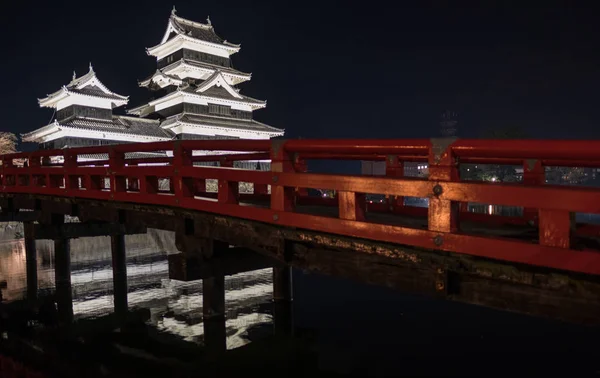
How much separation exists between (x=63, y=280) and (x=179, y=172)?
854 centimetres

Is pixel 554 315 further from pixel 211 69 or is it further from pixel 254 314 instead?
pixel 211 69

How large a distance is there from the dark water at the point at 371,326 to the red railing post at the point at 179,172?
3281 millimetres

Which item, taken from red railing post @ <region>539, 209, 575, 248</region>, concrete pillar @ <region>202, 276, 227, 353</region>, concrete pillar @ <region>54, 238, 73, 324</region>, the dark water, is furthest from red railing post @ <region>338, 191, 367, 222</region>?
concrete pillar @ <region>54, 238, 73, 324</region>

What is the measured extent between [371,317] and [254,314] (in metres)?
2.61

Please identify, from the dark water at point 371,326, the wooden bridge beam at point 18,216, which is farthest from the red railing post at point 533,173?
the wooden bridge beam at point 18,216

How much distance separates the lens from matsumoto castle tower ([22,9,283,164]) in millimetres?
33344

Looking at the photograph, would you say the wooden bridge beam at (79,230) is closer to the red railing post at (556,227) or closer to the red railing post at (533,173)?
the red railing post at (533,173)

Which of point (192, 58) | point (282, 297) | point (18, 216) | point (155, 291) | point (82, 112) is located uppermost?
point (192, 58)

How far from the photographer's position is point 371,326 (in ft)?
29.7

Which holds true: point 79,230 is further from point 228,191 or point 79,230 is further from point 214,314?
point 228,191

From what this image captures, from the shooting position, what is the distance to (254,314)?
9.88m

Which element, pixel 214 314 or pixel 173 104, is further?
pixel 173 104

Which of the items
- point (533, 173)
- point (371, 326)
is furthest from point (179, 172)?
point (371, 326)

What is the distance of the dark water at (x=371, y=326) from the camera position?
7.04 m
